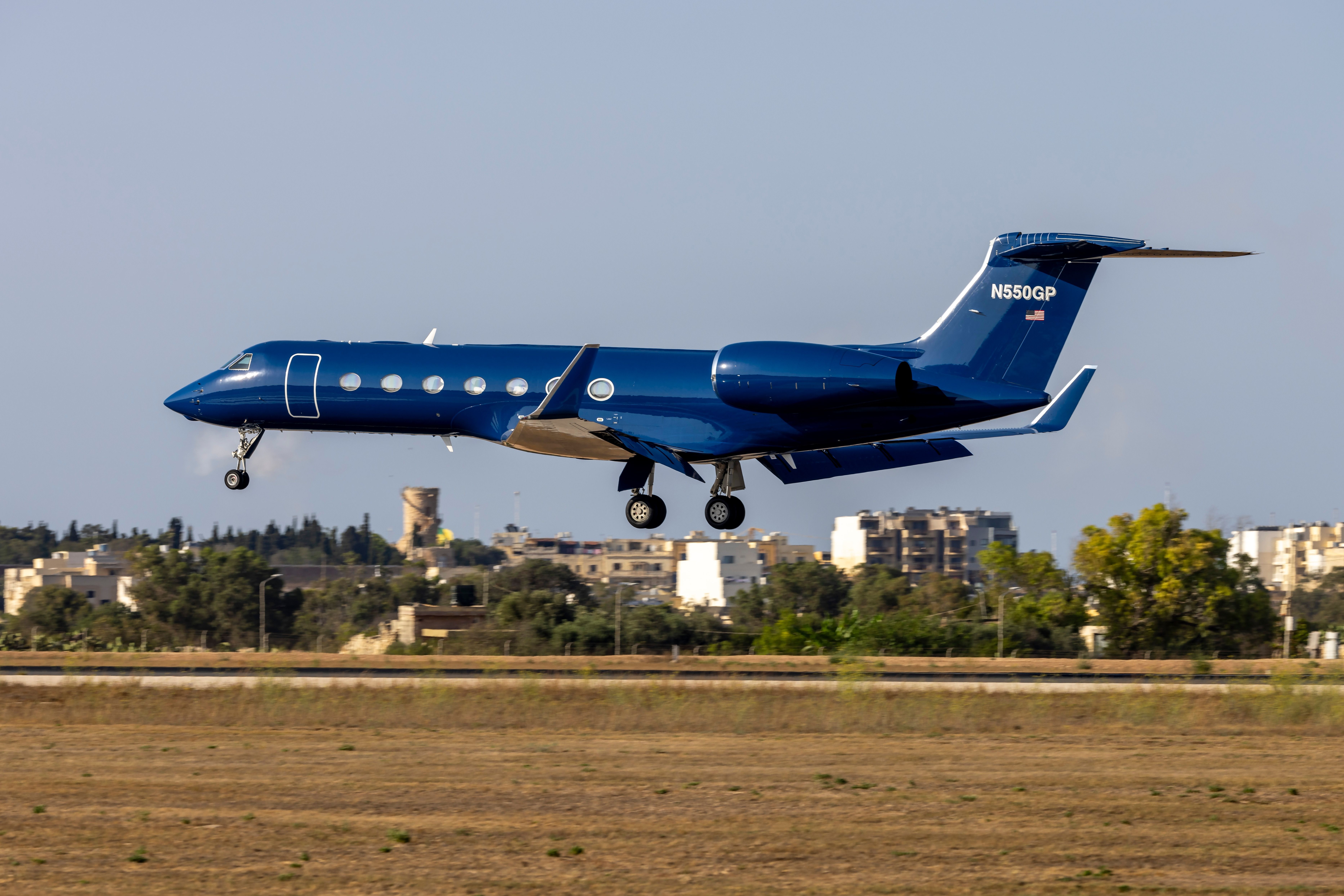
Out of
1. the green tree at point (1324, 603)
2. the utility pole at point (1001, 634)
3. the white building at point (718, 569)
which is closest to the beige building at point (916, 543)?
the white building at point (718, 569)

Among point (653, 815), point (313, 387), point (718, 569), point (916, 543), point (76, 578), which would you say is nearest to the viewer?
point (653, 815)

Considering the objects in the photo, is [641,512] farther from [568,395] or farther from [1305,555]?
[1305,555]

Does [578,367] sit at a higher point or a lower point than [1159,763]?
higher

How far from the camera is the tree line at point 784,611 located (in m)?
53.3

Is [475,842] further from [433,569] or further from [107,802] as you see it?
[433,569]

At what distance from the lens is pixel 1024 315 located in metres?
26.7

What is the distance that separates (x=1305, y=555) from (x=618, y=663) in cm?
16213

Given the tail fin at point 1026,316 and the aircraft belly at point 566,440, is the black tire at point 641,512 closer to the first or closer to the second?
the aircraft belly at point 566,440

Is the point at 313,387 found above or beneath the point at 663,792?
above

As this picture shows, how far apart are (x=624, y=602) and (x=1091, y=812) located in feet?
190

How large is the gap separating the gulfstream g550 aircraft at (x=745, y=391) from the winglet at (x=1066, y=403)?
3 centimetres

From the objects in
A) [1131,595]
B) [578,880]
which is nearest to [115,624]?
[1131,595]

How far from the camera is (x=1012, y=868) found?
1473 cm

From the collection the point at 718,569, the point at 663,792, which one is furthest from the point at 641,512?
the point at 718,569
